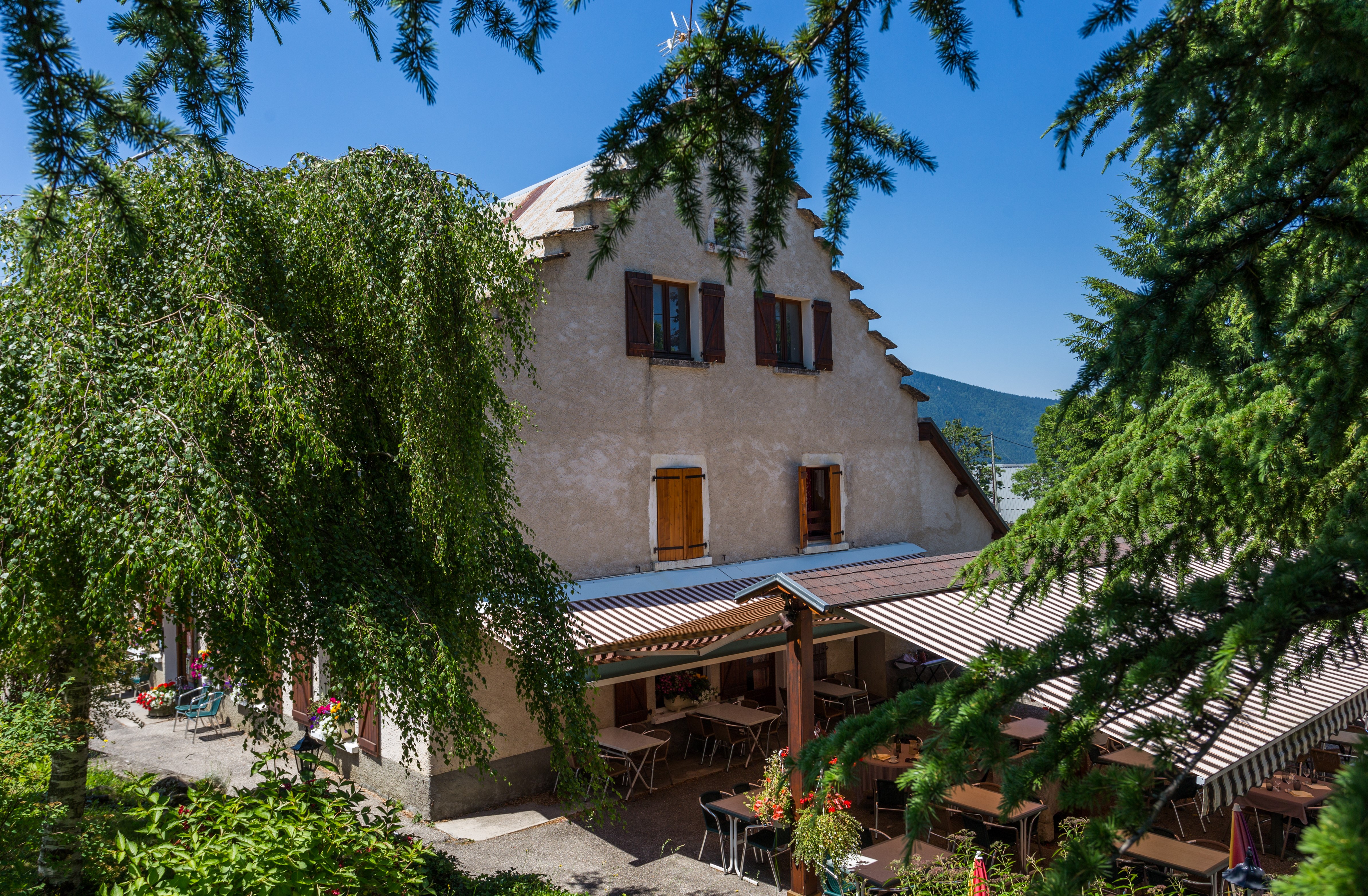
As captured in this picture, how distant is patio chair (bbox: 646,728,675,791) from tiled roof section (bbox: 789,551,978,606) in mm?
4439

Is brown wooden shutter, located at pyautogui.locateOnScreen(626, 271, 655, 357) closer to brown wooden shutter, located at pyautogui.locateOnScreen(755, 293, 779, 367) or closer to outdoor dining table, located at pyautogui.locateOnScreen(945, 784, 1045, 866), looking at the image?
brown wooden shutter, located at pyautogui.locateOnScreen(755, 293, 779, 367)

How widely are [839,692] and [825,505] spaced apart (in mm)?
3570

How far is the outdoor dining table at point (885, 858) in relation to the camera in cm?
767

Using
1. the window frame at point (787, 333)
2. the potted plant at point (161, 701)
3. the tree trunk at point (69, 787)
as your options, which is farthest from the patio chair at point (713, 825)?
the potted plant at point (161, 701)

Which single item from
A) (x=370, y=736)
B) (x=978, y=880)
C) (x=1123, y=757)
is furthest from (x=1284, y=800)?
(x=370, y=736)

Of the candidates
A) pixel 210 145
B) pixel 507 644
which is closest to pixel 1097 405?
pixel 210 145

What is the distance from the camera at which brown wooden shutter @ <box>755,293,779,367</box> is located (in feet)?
50.1

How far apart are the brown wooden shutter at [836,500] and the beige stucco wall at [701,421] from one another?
201mm

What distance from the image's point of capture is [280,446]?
642 centimetres

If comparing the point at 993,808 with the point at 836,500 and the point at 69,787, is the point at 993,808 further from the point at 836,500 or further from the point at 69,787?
the point at 69,787

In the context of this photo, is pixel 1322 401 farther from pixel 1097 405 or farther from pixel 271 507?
pixel 271 507

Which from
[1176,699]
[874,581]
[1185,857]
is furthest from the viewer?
[874,581]

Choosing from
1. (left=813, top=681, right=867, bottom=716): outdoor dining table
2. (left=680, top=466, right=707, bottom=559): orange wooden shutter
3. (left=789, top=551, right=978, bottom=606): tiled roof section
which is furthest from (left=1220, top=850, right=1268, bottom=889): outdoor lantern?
(left=680, top=466, right=707, bottom=559): orange wooden shutter

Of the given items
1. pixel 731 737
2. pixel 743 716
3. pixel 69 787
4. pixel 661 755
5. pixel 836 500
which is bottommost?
pixel 661 755
